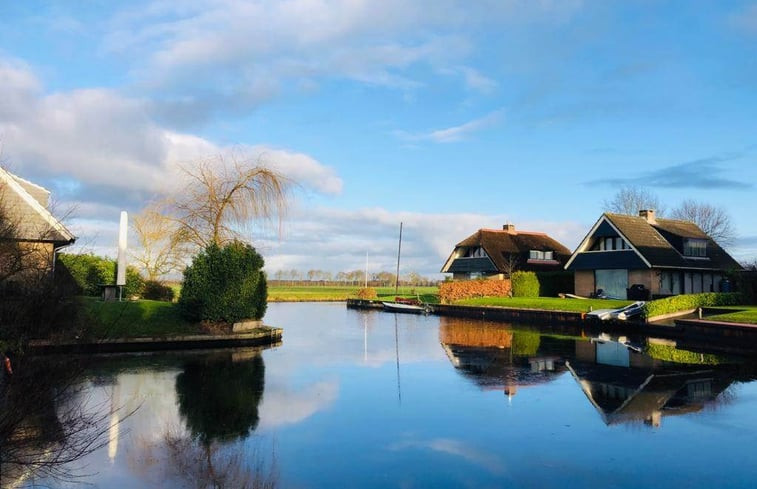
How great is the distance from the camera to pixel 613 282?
45.1 metres

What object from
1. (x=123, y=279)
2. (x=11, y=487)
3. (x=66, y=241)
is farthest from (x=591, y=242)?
(x=11, y=487)

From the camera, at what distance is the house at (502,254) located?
57625mm

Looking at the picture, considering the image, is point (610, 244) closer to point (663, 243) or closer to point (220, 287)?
point (663, 243)

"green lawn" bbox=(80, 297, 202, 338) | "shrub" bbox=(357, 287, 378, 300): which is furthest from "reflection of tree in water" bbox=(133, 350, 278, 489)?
"shrub" bbox=(357, 287, 378, 300)

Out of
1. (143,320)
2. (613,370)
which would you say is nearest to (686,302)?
(613,370)

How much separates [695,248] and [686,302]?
50.5 feet

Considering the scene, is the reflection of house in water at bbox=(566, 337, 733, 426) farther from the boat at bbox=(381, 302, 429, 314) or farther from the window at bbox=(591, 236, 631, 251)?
the boat at bbox=(381, 302, 429, 314)

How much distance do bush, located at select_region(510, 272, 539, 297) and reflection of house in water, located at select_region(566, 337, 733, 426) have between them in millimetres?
28386

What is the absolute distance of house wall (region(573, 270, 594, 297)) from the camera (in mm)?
47000

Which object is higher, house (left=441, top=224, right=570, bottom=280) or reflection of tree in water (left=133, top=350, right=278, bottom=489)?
house (left=441, top=224, right=570, bottom=280)

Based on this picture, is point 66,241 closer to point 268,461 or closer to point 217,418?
point 217,418

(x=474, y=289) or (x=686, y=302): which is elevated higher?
(x=474, y=289)

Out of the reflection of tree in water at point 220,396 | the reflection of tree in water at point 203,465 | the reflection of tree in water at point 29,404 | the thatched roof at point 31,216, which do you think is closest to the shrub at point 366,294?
the thatched roof at point 31,216

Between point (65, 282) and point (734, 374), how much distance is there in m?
18.0
